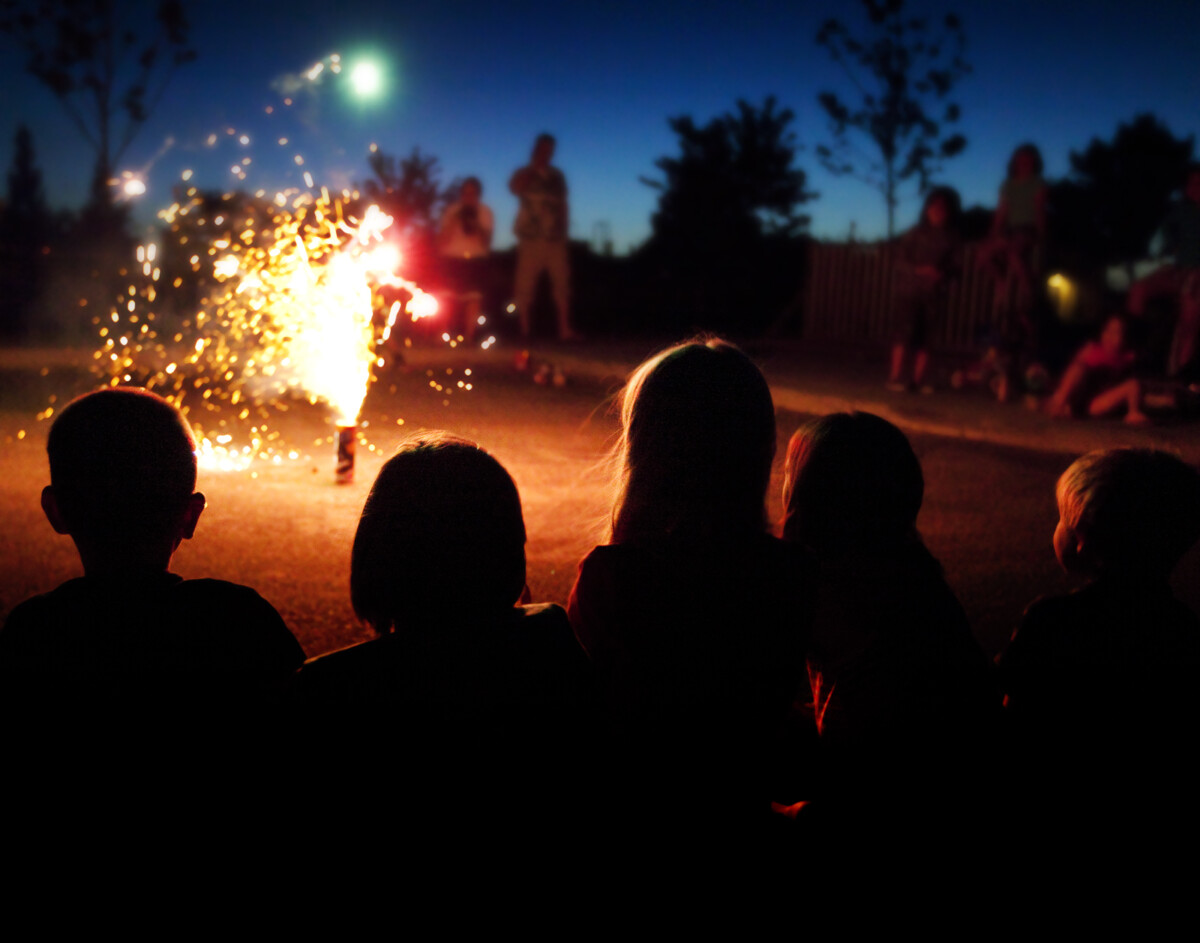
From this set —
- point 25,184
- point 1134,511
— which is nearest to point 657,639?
point 1134,511

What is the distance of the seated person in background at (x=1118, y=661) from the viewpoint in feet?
6.59

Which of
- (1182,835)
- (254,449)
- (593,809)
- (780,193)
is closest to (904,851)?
(1182,835)

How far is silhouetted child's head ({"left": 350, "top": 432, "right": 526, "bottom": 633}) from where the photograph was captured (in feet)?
5.98

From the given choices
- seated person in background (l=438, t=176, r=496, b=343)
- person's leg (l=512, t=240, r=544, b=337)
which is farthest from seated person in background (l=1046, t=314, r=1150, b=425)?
seated person in background (l=438, t=176, r=496, b=343)

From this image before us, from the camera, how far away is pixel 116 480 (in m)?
2.04

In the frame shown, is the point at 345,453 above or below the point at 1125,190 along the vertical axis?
below

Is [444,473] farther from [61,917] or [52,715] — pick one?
[61,917]

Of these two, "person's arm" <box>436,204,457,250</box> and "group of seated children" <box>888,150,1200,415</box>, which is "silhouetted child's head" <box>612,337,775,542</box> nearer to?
"group of seated children" <box>888,150,1200,415</box>

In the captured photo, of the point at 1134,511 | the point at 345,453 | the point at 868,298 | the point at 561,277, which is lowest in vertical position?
the point at 345,453

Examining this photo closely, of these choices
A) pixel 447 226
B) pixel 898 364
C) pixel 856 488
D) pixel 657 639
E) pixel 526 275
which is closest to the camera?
pixel 657 639

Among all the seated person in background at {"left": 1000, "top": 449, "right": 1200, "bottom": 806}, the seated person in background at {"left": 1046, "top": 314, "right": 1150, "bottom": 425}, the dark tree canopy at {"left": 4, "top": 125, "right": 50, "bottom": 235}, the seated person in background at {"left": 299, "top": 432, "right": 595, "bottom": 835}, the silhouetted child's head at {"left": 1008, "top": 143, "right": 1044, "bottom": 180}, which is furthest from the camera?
the dark tree canopy at {"left": 4, "top": 125, "right": 50, "bottom": 235}

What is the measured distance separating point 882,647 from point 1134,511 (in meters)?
0.64

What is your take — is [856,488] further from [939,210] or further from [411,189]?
[411,189]

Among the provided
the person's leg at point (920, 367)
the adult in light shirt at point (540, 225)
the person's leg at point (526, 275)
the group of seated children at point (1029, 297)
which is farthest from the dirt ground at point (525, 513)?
the adult in light shirt at point (540, 225)
